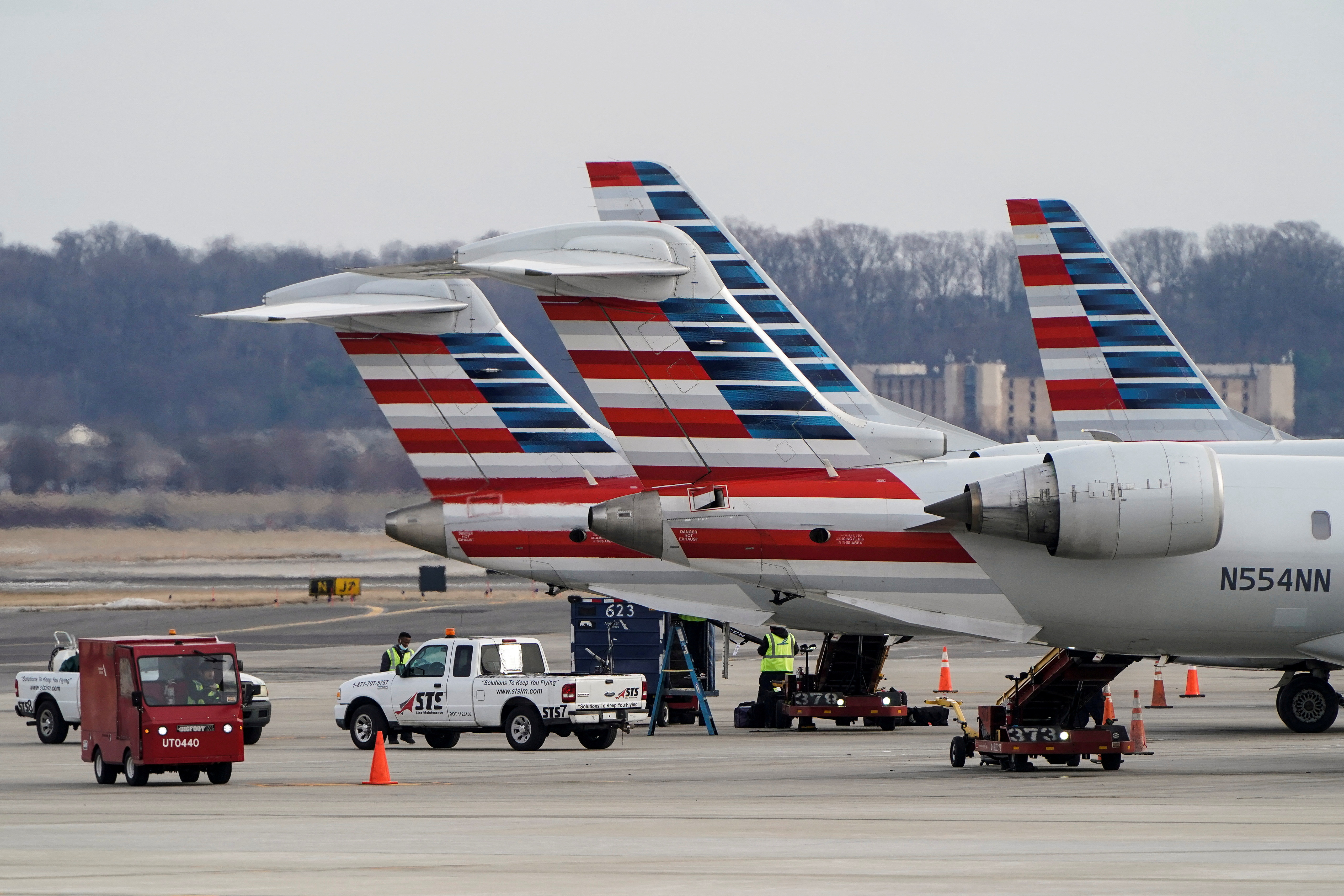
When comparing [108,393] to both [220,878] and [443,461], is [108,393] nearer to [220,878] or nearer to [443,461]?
[443,461]

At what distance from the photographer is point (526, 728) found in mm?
30781

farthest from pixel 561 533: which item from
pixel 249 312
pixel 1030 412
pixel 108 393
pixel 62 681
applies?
pixel 1030 412

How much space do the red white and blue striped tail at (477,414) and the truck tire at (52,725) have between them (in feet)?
27.9

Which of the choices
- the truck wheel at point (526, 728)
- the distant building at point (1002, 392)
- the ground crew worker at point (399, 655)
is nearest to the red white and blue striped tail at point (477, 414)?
the ground crew worker at point (399, 655)

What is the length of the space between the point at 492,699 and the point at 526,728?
772 millimetres

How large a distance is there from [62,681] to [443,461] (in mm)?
8607

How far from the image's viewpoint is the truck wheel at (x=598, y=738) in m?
30.6

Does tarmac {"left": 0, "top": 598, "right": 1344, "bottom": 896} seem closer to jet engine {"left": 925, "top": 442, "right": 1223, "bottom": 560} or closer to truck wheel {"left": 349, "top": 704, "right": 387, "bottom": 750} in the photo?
truck wheel {"left": 349, "top": 704, "right": 387, "bottom": 750}

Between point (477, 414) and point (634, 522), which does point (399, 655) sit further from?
Result: point (634, 522)

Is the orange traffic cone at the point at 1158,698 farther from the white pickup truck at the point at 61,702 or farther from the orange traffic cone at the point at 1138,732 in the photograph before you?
the white pickup truck at the point at 61,702

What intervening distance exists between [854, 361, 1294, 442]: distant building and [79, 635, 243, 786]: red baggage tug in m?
53.7

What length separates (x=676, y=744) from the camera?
31.9 metres

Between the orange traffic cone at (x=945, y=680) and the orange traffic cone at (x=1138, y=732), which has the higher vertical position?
the orange traffic cone at (x=1138, y=732)

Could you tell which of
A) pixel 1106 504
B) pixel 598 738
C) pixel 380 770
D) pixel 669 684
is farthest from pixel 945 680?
pixel 380 770
